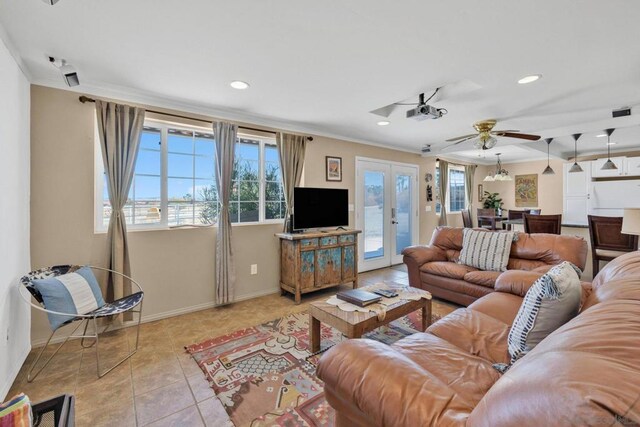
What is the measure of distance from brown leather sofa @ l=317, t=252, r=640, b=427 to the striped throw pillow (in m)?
1.42

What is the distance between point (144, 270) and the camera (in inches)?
116

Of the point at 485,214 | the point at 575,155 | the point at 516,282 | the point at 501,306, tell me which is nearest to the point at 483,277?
the point at 516,282

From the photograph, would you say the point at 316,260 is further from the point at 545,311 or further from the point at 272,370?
the point at 545,311

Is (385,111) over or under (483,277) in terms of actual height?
over

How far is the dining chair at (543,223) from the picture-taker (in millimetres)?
3838

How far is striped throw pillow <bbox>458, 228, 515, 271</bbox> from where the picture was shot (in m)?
3.17

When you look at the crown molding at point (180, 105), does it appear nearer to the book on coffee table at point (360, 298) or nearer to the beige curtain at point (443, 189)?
the book on coffee table at point (360, 298)

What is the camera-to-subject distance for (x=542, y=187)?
22.9 feet

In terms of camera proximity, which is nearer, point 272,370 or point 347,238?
point 272,370

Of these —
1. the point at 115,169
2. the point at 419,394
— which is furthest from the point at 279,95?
the point at 419,394

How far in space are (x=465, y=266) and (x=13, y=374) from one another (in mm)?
4137

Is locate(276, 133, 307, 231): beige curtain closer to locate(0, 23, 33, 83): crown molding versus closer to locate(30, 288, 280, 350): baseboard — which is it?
locate(30, 288, 280, 350): baseboard

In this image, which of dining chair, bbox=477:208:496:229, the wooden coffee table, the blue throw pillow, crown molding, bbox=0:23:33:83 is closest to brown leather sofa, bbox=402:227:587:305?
the wooden coffee table

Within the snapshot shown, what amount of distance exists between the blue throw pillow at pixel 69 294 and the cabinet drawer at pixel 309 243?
2.02 meters
